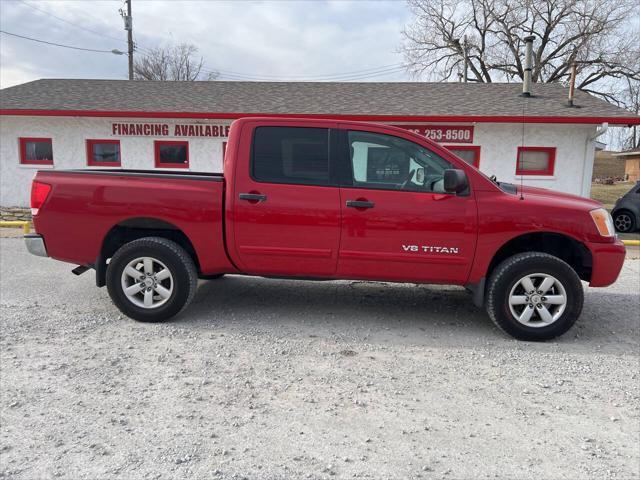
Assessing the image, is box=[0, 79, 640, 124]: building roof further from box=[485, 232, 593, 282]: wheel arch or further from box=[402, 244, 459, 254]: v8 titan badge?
box=[402, 244, 459, 254]: v8 titan badge

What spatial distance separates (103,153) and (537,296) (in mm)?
12686

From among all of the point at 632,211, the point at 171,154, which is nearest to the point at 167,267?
the point at 171,154

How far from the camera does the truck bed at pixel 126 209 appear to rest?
4.45m

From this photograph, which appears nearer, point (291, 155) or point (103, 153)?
point (291, 155)

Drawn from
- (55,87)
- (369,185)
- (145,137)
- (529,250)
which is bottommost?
(529,250)

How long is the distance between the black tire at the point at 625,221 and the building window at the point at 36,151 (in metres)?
15.5

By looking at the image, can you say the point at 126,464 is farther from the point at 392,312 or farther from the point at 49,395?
the point at 392,312

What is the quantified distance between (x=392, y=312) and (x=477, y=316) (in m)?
0.91

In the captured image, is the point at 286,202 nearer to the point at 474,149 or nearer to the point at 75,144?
the point at 474,149

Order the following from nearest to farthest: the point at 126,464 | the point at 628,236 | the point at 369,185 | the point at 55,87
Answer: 1. the point at 126,464
2. the point at 369,185
3. the point at 628,236
4. the point at 55,87

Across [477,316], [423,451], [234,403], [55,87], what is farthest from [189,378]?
[55,87]

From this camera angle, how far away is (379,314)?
4.95 metres

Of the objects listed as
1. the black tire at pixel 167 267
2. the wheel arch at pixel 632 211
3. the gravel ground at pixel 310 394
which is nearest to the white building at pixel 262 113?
the wheel arch at pixel 632 211

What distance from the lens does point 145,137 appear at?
13195 mm
